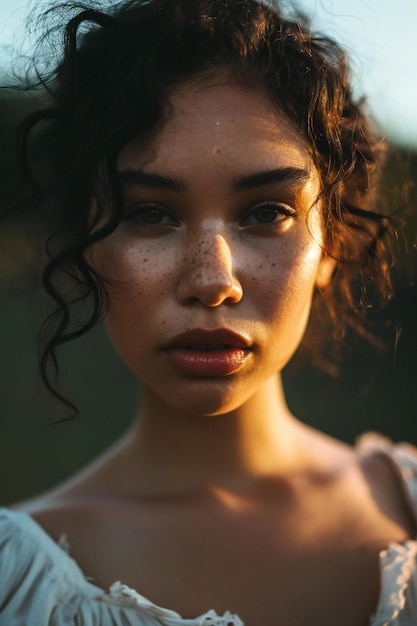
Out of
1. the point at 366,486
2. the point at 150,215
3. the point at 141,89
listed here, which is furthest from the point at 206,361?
the point at 366,486

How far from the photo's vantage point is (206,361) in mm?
1124

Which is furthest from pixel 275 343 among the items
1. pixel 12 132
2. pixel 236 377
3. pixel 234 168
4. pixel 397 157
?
pixel 12 132

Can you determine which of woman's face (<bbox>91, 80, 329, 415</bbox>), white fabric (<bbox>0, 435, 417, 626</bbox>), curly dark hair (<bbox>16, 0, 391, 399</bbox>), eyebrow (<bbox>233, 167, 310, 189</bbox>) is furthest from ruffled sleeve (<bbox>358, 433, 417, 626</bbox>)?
eyebrow (<bbox>233, 167, 310, 189</bbox>)

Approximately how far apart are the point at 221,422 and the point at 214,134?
514 millimetres

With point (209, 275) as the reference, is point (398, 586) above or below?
below

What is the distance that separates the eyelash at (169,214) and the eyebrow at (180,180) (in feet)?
0.12

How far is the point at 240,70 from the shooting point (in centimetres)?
112

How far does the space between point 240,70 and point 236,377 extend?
1.57ft

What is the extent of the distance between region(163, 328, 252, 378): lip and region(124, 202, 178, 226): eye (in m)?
0.18

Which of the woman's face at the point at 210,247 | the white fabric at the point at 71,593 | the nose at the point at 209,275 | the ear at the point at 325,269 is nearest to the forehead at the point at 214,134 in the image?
the woman's face at the point at 210,247

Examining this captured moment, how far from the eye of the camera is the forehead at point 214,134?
3.56 feet

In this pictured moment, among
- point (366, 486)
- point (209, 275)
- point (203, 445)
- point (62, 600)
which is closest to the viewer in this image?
point (209, 275)

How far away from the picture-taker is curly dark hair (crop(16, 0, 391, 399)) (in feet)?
Answer: 3.63

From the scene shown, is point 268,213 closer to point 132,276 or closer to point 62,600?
point 132,276
